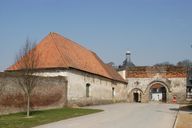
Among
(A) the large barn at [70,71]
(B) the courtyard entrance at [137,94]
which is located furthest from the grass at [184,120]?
(B) the courtyard entrance at [137,94]

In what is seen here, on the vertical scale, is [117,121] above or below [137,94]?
below

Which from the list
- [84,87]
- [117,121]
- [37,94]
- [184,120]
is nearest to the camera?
[117,121]

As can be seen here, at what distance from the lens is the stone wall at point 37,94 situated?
22.0 metres

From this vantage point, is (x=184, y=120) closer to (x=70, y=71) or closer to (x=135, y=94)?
(x=70, y=71)

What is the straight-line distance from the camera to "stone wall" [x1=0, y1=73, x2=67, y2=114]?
21969mm

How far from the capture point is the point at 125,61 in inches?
2672

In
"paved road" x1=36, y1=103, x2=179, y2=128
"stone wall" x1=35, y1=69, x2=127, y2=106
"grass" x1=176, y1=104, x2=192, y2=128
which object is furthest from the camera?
"stone wall" x1=35, y1=69, x2=127, y2=106

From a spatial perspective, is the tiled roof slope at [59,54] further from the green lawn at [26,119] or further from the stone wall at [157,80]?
the stone wall at [157,80]

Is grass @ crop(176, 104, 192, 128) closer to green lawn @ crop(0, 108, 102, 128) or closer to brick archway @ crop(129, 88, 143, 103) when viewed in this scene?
green lawn @ crop(0, 108, 102, 128)

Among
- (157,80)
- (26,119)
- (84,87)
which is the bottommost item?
(26,119)

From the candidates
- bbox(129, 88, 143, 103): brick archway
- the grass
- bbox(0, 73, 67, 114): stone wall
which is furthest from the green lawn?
bbox(129, 88, 143, 103): brick archway

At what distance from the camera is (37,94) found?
25531mm

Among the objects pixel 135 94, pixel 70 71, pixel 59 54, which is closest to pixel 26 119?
pixel 70 71

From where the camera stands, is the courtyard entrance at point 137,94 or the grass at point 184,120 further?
the courtyard entrance at point 137,94
